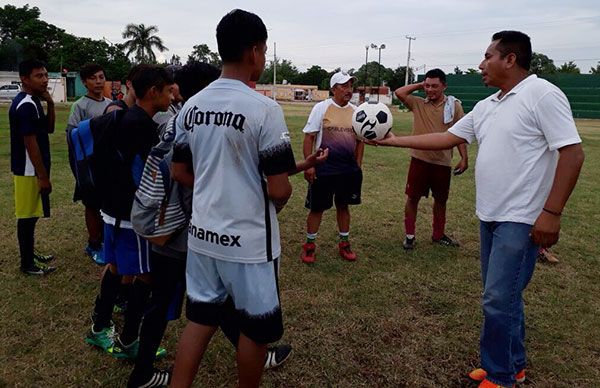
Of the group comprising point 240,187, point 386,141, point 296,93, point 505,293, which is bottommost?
point 505,293

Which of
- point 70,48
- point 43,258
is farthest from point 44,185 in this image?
point 70,48

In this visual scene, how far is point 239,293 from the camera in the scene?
2248 mm

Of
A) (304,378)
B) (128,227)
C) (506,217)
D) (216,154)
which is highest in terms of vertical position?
(216,154)

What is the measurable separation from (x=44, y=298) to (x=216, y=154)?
9.42 ft

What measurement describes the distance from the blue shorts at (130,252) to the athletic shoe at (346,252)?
2803mm

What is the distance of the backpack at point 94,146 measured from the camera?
9.25ft

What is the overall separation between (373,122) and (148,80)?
1.89m

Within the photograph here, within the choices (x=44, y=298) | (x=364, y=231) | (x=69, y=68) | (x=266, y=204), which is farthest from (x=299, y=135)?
(x=69, y=68)

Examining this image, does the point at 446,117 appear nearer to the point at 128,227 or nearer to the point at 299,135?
the point at 128,227

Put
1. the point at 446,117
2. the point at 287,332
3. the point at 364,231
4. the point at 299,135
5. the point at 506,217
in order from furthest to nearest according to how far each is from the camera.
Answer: the point at 299,135 < the point at 364,231 < the point at 446,117 < the point at 287,332 < the point at 506,217

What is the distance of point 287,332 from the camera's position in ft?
12.0

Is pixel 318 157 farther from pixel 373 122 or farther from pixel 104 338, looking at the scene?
pixel 104 338

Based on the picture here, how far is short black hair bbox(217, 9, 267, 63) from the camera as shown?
2.11 meters

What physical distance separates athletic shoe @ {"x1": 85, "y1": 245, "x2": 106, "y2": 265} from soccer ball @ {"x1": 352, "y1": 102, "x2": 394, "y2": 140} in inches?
115
